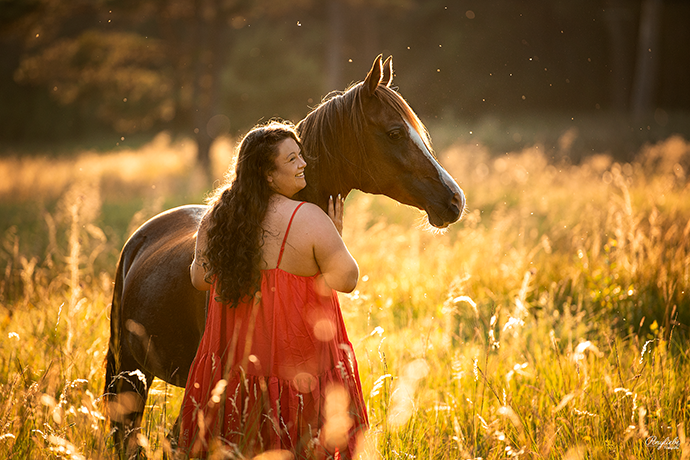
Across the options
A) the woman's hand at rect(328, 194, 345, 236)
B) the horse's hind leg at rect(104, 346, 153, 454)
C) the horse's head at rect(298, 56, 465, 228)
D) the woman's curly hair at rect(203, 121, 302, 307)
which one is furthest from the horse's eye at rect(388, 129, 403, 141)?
the horse's hind leg at rect(104, 346, 153, 454)

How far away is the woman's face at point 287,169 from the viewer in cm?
191

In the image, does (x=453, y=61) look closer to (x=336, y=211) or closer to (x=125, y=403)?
(x=336, y=211)

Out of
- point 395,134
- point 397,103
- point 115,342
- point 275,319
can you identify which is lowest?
point 115,342

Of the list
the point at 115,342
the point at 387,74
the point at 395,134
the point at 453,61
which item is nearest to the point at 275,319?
the point at 395,134

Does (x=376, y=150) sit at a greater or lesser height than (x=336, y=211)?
greater

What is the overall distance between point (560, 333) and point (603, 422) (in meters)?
1.41

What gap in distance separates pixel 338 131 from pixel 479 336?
1.86 m

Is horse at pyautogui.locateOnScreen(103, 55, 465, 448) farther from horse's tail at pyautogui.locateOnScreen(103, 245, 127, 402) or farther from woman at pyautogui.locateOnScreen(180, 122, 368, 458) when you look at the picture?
woman at pyautogui.locateOnScreen(180, 122, 368, 458)

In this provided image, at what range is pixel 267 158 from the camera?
6.23 ft

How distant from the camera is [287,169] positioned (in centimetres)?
192

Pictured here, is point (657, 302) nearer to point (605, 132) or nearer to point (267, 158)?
point (267, 158)

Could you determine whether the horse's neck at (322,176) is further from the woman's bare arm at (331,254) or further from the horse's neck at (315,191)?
the woman's bare arm at (331,254)

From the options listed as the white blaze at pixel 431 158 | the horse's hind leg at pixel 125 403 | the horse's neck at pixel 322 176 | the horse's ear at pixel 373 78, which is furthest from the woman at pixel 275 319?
the horse's hind leg at pixel 125 403

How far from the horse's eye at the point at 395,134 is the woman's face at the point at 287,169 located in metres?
0.44
